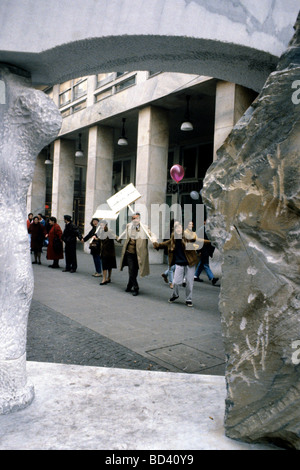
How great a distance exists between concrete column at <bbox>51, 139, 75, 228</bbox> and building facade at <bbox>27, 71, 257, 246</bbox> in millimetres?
49

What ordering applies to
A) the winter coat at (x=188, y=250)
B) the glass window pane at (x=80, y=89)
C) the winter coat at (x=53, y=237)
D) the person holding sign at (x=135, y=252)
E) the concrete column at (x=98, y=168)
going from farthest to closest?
the glass window pane at (x=80, y=89)
the concrete column at (x=98, y=168)
the winter coat at (x=53, y=237)
the person holding sign at (x=135, y=252)
the winter coat at (x=188, y=250)

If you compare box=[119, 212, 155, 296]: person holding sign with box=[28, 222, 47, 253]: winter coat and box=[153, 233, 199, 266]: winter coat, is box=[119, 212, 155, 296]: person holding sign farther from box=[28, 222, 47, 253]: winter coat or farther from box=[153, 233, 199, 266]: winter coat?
box=[28, 222, 47, 253]: winter coat

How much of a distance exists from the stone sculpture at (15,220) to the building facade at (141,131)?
7241 millimetres

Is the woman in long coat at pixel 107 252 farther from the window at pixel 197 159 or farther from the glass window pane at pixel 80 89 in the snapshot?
the glass window pane at pixel 80 89

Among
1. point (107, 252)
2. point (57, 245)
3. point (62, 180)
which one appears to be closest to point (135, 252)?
point (107, 252)

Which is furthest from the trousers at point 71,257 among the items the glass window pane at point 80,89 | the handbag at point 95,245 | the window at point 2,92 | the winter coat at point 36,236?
the glass window pane at point 80,89

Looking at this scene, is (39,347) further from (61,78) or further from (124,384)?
(61,78)

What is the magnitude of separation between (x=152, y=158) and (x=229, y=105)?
361cm

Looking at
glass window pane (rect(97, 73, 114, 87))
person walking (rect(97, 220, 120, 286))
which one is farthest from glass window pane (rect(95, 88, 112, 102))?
person walking (rect(97, 220, 120, 286))

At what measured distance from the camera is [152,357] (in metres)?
4.41

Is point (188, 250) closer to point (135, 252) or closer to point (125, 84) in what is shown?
point (135, 252)

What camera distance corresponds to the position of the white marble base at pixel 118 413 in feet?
7.45

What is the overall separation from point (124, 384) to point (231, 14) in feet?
Result: 9.73

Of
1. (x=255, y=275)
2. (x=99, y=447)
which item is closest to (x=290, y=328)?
(x=255, y=275)
